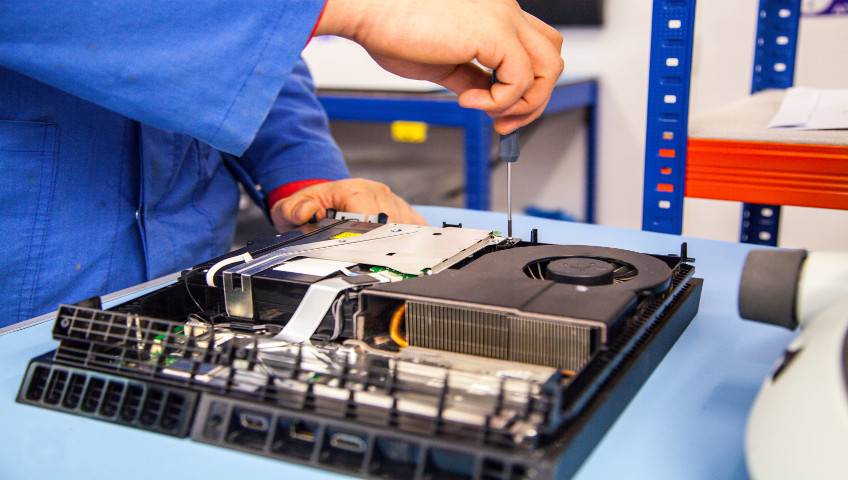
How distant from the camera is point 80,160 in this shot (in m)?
0.90

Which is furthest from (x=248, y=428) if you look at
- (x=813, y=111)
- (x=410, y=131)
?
(x=410, y=131)

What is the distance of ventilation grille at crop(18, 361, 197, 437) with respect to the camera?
0.54 meters

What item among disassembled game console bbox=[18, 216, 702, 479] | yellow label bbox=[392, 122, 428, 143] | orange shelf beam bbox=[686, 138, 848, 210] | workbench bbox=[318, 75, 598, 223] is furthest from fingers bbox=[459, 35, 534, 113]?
yellow label bbox=[392, 122, 428, 143]

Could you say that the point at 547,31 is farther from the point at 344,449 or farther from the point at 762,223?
the point at 762,223

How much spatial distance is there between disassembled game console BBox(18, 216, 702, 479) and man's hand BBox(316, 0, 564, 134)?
16cm

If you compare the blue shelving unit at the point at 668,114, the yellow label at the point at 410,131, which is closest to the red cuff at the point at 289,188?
the blue shelving unit at the point at 668,114

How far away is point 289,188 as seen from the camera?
1.18 m

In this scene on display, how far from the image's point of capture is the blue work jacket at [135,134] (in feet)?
2.25

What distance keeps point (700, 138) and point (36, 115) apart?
2.53 ft

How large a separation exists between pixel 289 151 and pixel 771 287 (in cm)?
82

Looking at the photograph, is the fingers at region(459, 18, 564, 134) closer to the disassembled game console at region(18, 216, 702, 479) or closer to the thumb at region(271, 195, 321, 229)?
the disassembled game console at region(18, 216, 702, 479)

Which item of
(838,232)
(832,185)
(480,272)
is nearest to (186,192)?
(480,272)

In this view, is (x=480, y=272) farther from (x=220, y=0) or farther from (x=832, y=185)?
(x=832, y=185)

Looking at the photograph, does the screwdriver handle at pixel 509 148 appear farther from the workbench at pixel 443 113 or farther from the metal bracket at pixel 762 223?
the workbench at pixel 443 113
